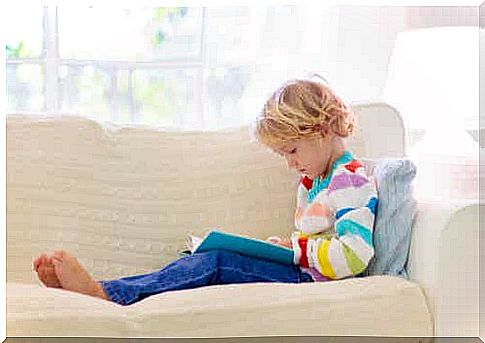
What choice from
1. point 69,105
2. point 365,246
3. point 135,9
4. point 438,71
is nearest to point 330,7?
point 438,71

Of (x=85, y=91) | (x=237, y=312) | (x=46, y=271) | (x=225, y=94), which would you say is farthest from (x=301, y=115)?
(x=85, y=91)

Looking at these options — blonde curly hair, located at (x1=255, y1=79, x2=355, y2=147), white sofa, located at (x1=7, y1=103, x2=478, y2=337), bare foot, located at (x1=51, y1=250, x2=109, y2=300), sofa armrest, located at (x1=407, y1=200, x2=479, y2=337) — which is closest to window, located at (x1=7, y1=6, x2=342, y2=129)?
white sofa, located at (x1=7, y1=103, x2=478, y2=337)

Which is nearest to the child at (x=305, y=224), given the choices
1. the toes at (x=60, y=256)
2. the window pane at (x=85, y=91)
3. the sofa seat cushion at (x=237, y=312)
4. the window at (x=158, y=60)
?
the toes at (x=60, y=256)

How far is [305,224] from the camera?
202 cm

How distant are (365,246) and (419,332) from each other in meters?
0.22

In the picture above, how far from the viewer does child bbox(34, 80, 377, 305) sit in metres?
1.90

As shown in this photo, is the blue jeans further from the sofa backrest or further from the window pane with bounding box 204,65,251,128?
the window pane with bounding box 204,65,251,128

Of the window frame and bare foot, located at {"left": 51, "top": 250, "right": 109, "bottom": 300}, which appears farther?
the window frame

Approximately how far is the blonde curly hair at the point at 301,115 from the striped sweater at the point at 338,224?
0.08 m

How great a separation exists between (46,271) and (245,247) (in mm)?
399

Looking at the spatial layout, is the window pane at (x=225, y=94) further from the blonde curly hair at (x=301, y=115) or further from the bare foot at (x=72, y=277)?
the bare foot at (x=72, y=277)

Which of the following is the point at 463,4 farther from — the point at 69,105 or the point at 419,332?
the point at 419,332

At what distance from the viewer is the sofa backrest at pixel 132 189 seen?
2174 mm

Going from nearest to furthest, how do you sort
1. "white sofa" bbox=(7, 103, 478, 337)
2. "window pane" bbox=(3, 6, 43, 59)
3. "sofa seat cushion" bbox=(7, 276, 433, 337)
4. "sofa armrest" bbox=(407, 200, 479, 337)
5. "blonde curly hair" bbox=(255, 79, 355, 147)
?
1. "sofa seat cushion" bbox=(7, 276, 433, 337)
2. "sofa armrest" bbox=(407, 200, 479, 337)
3. "blonde curly hair" bbox=(255, 79, 355, 147)
4. "white sofa" bbox=(7, 103, 478, 337)
5. "window pane" bbox=(3, 6, 43, 59)
